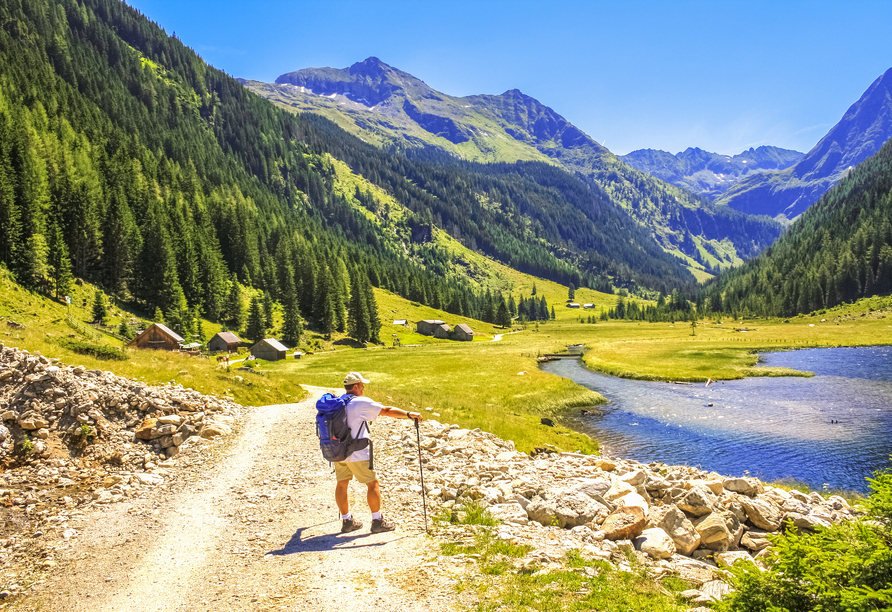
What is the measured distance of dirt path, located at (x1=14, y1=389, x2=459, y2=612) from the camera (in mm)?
8328

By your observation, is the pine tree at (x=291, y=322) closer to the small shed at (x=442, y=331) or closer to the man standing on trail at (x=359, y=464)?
the small shed at (x=442, y=331)

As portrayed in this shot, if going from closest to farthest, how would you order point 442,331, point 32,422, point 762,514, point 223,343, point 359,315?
point 762,514 → point 32,422 → point 223,343 → point 359,315 → point 442,331

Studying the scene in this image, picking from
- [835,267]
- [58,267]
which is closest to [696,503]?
[58,267]

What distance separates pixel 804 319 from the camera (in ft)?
484

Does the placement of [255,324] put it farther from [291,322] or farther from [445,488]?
[445,488]

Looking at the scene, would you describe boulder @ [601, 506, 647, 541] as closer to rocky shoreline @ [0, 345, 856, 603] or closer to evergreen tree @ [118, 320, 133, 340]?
rocky shoreline @ [0, 345, 856, 603]

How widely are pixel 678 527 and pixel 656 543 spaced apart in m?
1.38

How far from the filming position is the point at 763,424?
1563 inches

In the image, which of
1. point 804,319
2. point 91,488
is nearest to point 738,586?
point 91,488

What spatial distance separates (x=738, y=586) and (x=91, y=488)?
1643 cm

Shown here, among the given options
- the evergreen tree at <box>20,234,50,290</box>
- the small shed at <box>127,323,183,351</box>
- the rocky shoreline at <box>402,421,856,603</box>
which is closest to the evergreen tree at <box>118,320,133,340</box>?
the small shed at <box>127,323,183,351</box>

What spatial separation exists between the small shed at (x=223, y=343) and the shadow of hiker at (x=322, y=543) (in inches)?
3358

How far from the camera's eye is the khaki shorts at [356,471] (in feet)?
36.3

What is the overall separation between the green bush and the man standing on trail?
23.5 feet
